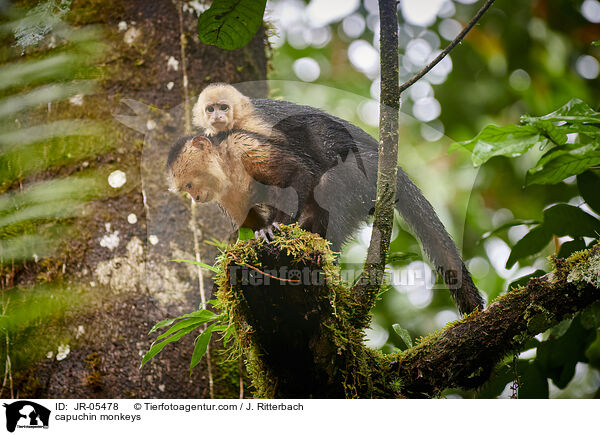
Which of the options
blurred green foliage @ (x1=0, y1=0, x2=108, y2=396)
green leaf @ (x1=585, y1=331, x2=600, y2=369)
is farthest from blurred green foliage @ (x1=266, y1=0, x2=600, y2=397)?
blurred green foliage @ (x1=0, y1=0, x2=108, y2=396)

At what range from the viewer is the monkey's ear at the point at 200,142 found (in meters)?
1.57

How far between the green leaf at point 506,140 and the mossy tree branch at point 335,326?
1.07ft

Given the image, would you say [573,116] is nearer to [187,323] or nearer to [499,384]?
[499,384]

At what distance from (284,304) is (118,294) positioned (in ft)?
2.73

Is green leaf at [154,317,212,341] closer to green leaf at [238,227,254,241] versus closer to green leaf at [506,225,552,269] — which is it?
green leaf at [238,227,254,241]

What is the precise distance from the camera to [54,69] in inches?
69.8

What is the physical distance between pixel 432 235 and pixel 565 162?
466 millimetres

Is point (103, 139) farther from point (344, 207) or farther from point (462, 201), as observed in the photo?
point (462, 201)

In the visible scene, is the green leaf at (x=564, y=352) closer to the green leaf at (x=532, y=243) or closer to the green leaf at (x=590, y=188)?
the green leaf at (x=532, y=243)

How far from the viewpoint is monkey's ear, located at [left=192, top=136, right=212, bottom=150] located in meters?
1.57

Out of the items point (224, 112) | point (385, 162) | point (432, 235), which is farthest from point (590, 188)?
point (224, 112)
